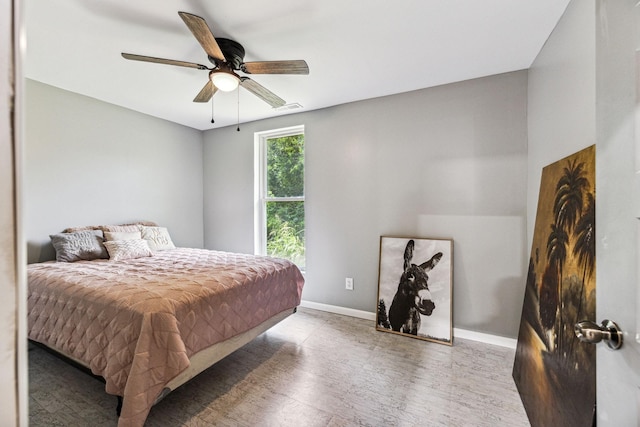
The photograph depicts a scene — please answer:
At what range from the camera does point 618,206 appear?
0.67 meters

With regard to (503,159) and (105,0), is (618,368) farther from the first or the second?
(105,0)

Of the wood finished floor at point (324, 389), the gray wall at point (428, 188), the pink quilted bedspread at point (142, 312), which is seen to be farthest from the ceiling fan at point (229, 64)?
the wood finished floor at point (324, 389)

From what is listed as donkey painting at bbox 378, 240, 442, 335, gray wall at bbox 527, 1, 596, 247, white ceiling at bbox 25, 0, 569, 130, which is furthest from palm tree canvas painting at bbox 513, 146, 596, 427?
white ceiling at bbox 25, 0, 569, 130

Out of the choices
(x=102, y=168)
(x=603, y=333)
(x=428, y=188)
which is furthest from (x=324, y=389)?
(x=102, y=168)

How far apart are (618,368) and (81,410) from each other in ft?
8.47

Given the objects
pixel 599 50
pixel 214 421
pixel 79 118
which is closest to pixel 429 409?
pixel 214 421

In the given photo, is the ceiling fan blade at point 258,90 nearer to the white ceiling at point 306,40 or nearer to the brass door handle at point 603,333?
the white ceiling at point 306,40

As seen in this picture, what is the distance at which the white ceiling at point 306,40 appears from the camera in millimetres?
1669

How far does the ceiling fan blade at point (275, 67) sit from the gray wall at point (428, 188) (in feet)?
4.44

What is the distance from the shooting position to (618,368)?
0.66m

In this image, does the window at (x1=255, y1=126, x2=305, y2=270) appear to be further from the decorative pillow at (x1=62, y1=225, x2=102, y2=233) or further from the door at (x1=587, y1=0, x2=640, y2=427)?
the door at (x1=587, y1=0, x2=640, y2=427)

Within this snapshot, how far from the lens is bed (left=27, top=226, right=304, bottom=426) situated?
143cm

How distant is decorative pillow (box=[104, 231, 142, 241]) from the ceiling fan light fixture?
204 centimetres

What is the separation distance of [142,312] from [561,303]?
228 cm
